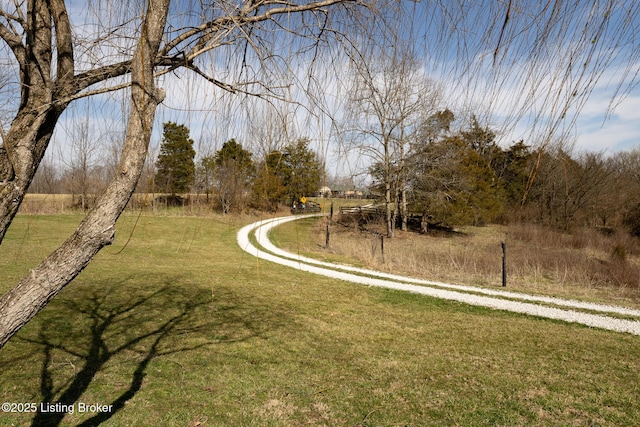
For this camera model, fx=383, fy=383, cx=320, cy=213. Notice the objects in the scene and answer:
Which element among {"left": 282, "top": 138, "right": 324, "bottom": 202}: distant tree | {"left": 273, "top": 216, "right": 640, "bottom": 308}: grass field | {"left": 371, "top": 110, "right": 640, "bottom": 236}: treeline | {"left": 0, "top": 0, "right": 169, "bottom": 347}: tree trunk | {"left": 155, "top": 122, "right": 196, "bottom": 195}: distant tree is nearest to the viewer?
{"left": 0, "top": 0, "right": 169, "bottom": 347}: tree trunk

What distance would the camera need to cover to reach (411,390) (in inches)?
176

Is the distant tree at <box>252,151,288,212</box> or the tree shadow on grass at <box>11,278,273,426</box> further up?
the distant tree at <box>252,151,288,212</box>

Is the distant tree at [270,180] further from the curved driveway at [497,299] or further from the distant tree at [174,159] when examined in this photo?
the curved driveway at [497,299]

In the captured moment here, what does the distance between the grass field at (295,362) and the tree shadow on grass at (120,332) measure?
0.03 m

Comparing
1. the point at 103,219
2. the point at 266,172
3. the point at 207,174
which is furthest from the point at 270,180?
the point at 103,219

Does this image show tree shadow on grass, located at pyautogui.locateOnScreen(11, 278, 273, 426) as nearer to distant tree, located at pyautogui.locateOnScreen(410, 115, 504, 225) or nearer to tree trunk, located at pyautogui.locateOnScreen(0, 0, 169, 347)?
tree trunk, located at pyautogui.locateOnScreen(0, 0, 169, 347)

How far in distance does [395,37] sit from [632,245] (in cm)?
2693

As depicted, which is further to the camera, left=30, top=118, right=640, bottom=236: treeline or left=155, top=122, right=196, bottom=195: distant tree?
left=155, top=122, right=196, bottom=195: distant tree

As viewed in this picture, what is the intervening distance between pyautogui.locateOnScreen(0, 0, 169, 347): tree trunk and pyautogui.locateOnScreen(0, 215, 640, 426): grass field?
0.68 m

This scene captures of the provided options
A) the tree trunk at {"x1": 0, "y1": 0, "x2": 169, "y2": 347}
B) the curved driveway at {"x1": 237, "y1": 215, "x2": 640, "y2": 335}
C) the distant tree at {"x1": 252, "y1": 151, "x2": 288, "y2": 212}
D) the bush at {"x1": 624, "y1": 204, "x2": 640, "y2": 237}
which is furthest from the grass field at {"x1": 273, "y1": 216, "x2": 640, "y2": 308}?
the tree trunk at {"x1": 0, "y1": 0, "x2": 169, "y2": 347}

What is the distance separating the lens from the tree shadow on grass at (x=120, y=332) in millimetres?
4000

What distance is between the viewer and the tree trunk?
1490 mm

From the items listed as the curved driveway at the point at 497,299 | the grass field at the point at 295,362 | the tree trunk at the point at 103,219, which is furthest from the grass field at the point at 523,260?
the tree trunk at the point at 103,219

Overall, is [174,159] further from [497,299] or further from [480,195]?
[480,195]
